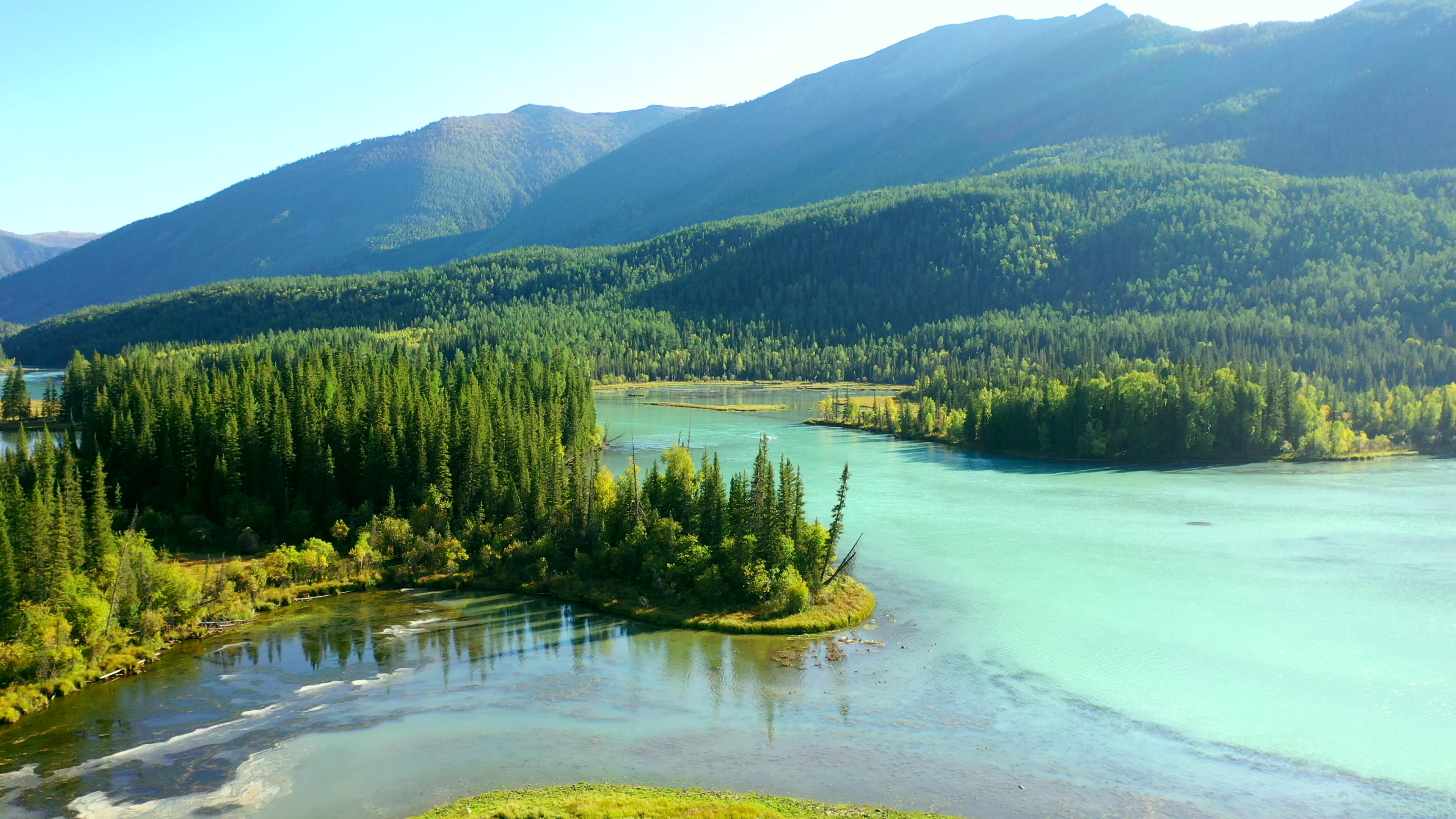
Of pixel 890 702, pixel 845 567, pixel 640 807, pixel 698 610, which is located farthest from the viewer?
pixel 845 567

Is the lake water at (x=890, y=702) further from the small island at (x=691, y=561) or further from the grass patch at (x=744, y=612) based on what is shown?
the small island at (x=691, y=561)

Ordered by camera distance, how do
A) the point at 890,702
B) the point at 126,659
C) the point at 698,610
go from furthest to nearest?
the point at 698,610 → the point at 126,659 → the point at 890,702

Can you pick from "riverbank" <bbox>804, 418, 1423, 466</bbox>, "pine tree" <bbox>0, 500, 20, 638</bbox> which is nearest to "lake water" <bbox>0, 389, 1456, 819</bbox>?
"pine tree" <bbox>0, 500, 20, 638</bbox>

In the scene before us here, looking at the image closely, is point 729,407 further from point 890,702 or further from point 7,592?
point 7,592

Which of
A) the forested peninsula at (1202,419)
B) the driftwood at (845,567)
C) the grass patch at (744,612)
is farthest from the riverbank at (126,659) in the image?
the forested peninsula at (1202,419)

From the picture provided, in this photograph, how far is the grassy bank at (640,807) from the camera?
31188 millimetres

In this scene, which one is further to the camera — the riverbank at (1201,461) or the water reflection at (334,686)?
the riverbank at (1201,461)

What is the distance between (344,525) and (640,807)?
134 feet

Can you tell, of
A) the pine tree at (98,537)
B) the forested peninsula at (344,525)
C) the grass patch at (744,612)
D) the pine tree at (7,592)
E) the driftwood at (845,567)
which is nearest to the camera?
the pine tree at (7,592)

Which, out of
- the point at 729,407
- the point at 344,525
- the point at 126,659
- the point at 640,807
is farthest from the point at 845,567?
the point at 729,407

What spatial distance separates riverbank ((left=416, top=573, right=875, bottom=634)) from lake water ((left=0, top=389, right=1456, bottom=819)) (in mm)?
1193

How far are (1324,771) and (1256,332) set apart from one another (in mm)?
171684

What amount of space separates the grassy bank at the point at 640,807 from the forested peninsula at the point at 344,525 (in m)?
18.9

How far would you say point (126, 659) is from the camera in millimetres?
45531
